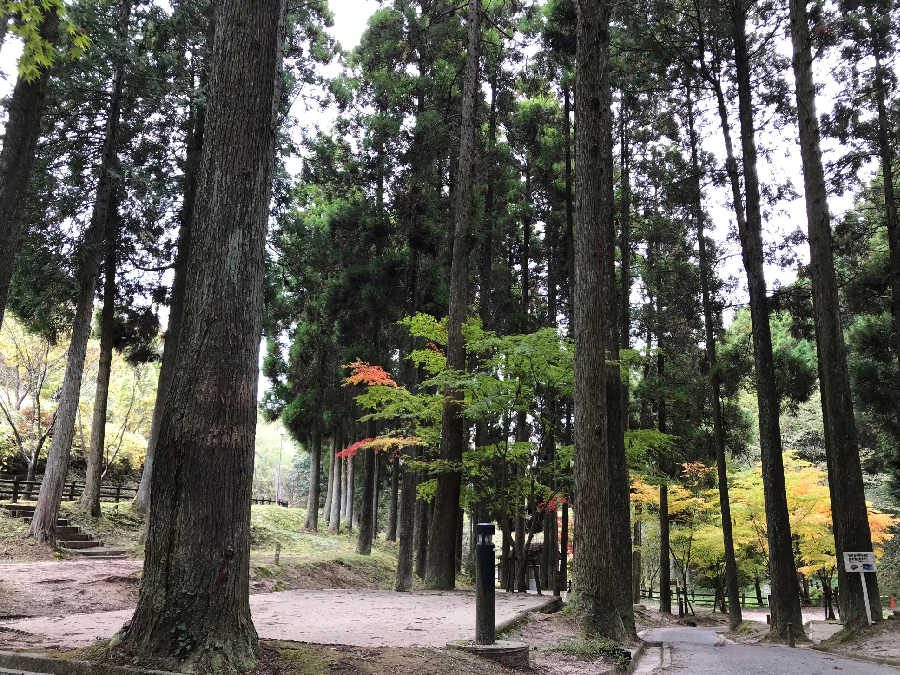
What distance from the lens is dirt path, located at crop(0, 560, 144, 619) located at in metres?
7.81

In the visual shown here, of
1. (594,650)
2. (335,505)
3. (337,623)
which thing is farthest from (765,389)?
(335,505)

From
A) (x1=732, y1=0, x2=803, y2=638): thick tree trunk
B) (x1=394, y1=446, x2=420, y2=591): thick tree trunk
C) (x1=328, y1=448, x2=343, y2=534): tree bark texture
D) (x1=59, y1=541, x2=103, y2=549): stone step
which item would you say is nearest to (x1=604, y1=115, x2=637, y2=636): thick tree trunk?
(x1=732, y1=0, x2=803, y2=638): thick tree trunk

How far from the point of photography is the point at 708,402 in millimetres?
21328

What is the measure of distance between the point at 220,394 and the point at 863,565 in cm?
1156

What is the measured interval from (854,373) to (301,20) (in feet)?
61.2

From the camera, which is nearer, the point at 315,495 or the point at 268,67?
the point at 268,67

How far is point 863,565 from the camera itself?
10.6 metres

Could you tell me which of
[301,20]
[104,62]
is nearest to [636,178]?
[301,20]

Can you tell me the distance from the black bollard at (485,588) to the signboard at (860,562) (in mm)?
8898

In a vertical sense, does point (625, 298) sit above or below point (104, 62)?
below

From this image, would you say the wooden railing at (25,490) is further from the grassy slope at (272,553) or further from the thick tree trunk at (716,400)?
the thick tree trunk at (716,400)

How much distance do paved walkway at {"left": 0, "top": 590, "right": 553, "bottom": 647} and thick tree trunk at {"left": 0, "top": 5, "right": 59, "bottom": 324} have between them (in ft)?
10.9

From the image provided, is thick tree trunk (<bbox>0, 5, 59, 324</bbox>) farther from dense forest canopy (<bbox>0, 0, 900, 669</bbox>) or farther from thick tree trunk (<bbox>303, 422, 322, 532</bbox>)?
thick tree trunk (<bbox>303, 422, 322, 532</bbox>)

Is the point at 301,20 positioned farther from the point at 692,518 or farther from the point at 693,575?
the point at 693,575
